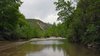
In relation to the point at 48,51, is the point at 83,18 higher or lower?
higher

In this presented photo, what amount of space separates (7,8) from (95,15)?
917 inches

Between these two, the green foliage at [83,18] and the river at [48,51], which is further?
the green foliage at [83,18]

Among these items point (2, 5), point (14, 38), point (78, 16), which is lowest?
point (14, 38)

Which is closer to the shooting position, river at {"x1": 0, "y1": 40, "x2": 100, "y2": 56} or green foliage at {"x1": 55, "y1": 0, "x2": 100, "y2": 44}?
river at {"x1": 0, "y1": 40, "x2": 100, "y2": 56}

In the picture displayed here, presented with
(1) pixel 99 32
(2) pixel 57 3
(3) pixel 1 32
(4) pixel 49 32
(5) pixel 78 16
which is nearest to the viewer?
(1) pixel 99 32

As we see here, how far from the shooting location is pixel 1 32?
2079 inches

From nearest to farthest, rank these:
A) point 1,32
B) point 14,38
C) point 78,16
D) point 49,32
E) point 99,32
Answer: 1. point 99,32
2. point 78,16
3. point 1,32
4. point 14,38
5. point 49,32

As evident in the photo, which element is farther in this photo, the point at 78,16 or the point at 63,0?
the point at 63,0

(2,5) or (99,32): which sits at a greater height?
(2,5)

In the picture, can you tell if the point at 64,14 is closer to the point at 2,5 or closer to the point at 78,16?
the point at 78,16

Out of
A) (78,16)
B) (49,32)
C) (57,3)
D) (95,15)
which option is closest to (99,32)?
(95,15)

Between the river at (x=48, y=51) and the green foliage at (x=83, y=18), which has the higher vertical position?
the green foliage at (x=83, y=18)

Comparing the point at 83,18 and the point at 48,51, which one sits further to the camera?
the point at 83,18

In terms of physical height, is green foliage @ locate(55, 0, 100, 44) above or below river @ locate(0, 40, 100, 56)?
above
